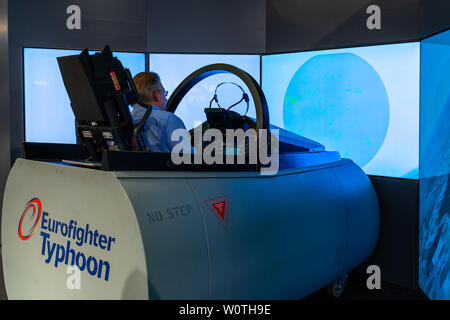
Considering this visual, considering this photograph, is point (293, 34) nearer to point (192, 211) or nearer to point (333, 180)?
point (333, 180)

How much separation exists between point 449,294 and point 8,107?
465 centimetres

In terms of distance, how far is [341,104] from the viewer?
3.95 metres

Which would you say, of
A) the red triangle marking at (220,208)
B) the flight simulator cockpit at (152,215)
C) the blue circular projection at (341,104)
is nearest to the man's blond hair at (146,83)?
the flight simulator cockpit at (152,215)

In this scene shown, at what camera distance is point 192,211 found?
1.72 metres

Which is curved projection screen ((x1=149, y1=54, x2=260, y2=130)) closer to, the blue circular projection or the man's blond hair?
the blue circular projection

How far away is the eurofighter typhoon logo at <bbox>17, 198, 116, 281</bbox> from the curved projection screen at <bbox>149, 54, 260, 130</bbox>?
2.90m

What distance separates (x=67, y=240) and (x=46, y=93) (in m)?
3.48

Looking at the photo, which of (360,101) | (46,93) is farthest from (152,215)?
(46,93)

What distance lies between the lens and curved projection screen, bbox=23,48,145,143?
15.2 feet

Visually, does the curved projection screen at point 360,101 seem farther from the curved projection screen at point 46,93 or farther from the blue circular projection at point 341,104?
the curved projection screen at point 46,93

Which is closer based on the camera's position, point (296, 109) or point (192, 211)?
point (192, 211)

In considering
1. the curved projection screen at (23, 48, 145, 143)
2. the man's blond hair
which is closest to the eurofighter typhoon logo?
the man's blond hair

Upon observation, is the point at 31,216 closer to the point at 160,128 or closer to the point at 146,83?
the point at 160,128
